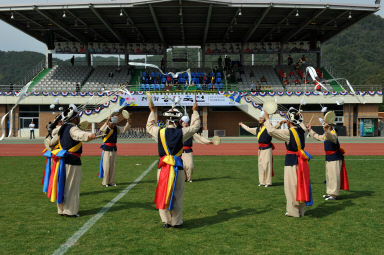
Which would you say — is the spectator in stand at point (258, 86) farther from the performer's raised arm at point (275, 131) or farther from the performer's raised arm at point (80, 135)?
the performer's raised arm at point (80, 135)

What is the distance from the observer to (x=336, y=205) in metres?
8.95

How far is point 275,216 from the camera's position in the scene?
7.73 metres

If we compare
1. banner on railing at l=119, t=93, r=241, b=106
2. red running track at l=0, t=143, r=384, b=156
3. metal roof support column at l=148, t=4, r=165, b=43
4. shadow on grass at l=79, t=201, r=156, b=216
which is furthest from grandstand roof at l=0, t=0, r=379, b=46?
shadow on grass at l=79, t=201, r=156, b=216

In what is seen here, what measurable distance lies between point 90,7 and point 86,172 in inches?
974

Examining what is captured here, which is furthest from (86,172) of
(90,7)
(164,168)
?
(90,7)

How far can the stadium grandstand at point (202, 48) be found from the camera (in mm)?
36469

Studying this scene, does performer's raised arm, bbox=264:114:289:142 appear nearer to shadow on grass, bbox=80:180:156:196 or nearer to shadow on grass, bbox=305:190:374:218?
shadow on grass, bbox=305:190:374:218

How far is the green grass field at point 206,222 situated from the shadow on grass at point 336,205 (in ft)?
0.06

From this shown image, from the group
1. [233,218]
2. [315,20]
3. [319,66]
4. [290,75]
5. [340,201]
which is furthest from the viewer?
[319,66]

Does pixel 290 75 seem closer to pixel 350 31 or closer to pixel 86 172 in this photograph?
pixel 86 172

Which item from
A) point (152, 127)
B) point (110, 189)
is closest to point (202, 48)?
point (110, 189)

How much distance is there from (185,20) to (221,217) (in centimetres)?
3476

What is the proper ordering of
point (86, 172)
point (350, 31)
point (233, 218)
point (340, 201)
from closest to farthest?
point (233, 218) < point (340, 201) < point (86, 172) < point (350, 31)

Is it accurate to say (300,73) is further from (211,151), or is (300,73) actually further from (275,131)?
(275,131)
